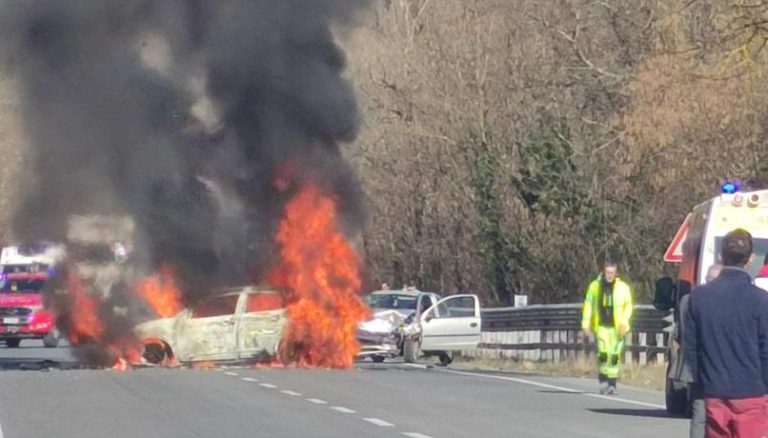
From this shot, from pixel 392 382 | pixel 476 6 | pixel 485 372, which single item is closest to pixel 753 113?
pixel 485 372

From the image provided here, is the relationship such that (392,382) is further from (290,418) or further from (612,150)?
(612,150)

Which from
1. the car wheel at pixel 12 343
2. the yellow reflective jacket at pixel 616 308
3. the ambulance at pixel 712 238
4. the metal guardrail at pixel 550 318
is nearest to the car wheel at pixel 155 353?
the metal guardrail at pixel 550 318

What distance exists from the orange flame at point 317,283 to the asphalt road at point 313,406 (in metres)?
1.77

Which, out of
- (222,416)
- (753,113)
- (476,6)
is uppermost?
(476,6)

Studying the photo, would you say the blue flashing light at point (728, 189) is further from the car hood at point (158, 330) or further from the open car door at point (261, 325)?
the car hood at point (158, 330)

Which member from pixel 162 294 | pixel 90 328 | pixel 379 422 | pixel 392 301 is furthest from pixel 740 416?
pixel 392 301

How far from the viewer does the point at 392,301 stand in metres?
39.6

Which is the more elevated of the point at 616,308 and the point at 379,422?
the point at 616,308

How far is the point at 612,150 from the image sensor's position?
44.5 m

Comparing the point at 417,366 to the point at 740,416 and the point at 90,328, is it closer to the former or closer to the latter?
the point at 90,328

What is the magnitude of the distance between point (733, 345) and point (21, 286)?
4324 cm

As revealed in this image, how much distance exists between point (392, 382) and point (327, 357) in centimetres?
505

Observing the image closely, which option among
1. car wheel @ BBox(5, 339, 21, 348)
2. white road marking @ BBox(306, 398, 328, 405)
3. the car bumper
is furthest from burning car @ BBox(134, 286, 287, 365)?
car wheel @ BBox(5, 339, 21, 348)

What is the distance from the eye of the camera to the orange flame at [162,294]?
3147 centimetres
